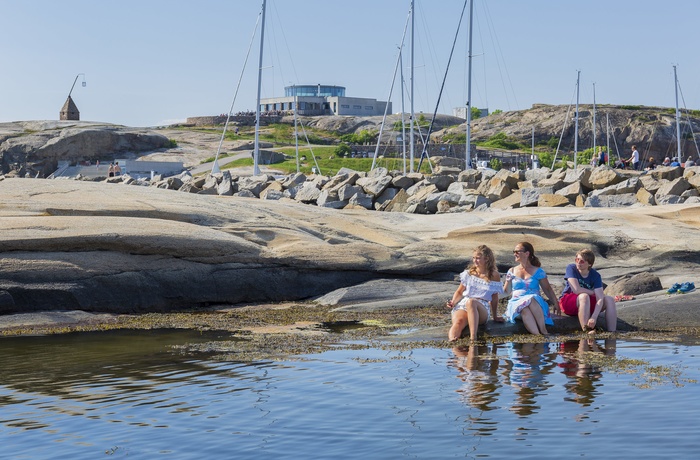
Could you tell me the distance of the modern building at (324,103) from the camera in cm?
12542

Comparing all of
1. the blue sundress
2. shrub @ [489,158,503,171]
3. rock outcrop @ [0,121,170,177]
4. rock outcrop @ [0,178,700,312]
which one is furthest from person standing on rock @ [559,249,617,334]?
rock outcrop @ [0,121,170,177]

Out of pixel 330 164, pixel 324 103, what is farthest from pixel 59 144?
pixel 324 103

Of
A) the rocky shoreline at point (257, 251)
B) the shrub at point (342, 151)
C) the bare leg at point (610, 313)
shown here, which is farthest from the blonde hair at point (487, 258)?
→ the shrub at point (342, 151)

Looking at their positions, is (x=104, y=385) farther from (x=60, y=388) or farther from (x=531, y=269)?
(x=531, y=269)

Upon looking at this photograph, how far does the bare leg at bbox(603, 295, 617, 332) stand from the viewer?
40.4 ft

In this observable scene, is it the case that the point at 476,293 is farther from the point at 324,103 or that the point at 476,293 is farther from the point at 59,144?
the point at 324,103

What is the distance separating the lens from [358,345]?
11773mm

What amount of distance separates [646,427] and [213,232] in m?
10.6

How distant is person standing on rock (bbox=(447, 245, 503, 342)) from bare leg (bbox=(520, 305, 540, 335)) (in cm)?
43

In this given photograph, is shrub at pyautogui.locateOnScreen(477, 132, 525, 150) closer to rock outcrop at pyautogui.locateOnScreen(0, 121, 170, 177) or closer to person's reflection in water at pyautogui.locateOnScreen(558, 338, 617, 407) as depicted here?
rock outcrop at pyautogui.locateOnScreen(0, 121, 170, 177)

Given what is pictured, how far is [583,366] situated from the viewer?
9.99 m

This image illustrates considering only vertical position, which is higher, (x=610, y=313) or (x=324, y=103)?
(x=324, y=103)

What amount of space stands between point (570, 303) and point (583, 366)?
2.65m

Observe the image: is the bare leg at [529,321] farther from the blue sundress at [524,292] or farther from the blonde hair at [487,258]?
the blonde hair at [487,258]
